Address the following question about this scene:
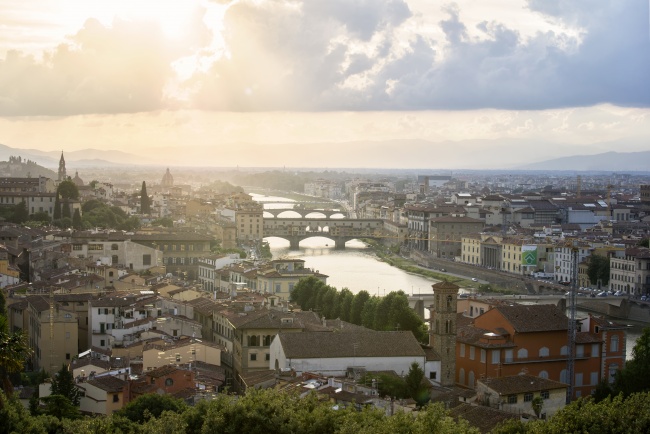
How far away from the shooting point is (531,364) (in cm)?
1340

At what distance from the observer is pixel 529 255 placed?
30.5 m

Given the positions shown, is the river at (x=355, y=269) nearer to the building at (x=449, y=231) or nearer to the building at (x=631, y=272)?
the building at (x=449, y=231)

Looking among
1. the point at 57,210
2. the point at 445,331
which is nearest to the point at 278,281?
the point at 445,331

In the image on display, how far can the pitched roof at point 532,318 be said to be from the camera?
1354 cm

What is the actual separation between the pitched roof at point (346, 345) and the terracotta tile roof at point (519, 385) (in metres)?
1.28

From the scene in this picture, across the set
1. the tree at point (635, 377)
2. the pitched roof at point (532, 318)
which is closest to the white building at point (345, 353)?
the pitched roof at point (532, 318)

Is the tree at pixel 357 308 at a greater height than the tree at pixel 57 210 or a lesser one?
lesser

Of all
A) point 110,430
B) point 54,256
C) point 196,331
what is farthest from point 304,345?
point 54,256

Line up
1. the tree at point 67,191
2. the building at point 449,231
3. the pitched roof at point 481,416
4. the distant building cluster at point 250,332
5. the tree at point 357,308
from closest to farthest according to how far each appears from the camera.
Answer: the pitched roof at point 481,416, the distant building cluster at point 250,332, the tree at point 357,308, the tree at point 67,191, the building at point 449,231

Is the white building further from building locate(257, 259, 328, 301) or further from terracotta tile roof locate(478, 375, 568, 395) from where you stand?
building locate(257, 259, 328, 301)

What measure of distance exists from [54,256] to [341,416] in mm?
13711

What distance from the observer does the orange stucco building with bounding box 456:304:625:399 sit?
13.2m

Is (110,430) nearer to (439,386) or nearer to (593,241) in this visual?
(439,386)

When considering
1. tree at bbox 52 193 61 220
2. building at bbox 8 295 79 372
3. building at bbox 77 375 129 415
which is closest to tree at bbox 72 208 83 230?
tree at bbox 52 193 61 220
